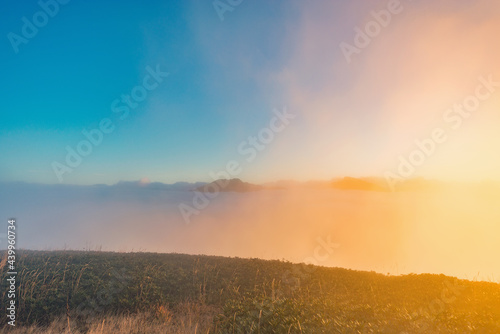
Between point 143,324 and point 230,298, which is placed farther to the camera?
point 230,298

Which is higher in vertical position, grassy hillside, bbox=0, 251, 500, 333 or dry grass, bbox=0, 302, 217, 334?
grassy hillside, bbox=0, 251, 500, 333

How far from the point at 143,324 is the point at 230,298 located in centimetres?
442

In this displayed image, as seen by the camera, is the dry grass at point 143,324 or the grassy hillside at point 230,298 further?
the dry grass at point 143,324

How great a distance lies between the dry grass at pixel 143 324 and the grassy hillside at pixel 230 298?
0.14 ft

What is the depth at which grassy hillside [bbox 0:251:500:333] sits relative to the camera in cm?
748

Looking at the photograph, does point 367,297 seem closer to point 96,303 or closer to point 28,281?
point 96,303

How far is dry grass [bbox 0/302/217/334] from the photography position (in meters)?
9.98

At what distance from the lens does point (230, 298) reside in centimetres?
1434

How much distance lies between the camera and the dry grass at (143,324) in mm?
9984

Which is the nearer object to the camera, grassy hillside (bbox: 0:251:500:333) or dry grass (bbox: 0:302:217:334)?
grassy hillside (bbox: 0:251:500:333)

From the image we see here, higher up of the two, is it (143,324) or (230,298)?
(230,298)

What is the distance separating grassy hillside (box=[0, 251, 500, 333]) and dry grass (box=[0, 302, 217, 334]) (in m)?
0.04

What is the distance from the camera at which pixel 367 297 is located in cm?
1428

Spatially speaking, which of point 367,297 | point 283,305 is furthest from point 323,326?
point 367,297
